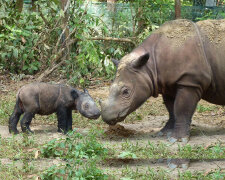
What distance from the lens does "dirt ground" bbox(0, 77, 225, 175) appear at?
17.6 ft

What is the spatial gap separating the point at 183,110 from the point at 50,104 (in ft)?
7.01

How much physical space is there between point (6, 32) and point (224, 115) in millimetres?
5125

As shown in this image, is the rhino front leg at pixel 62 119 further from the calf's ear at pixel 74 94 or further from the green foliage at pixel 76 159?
the green foliage at pixel 76 159

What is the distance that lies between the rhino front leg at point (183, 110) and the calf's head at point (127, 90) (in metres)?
0.47

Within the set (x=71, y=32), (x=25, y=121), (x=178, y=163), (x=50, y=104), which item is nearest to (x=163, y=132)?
(x=178, y=163)

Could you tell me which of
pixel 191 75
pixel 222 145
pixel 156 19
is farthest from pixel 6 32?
pixel 222 145

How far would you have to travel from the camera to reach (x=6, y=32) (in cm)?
973

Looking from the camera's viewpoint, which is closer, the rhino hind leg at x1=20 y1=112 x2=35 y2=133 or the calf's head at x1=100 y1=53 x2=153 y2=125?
the calf's head at x1=100 y1=53 x2=153 y2=125

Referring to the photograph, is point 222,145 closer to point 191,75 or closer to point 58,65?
point 191,75

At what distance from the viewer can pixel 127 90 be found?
252 inches

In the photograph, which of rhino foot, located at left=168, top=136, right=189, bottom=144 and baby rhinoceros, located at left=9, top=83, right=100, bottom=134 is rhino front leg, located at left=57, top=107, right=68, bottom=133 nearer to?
baby rhinoceros, located at left=9, top=83, right=100, bottom=134

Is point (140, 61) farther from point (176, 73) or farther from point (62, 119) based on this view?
point (62, 119)

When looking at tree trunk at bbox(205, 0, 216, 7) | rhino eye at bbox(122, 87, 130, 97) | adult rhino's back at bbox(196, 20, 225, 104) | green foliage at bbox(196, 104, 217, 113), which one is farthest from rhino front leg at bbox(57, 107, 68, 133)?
tree trunk at bbox(205, 0, 216, 7)

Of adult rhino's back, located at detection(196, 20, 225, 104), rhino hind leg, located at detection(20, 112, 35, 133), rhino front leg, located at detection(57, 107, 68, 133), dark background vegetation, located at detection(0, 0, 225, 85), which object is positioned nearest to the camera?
adult rhino's back, located at detection(196, 20, 225, 104)
